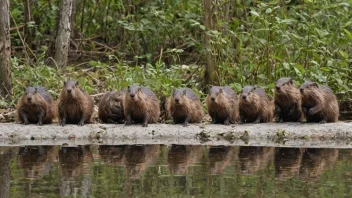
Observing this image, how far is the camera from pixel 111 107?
13.0 meters

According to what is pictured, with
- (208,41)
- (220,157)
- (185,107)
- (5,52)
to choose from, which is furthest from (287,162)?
(5,52)

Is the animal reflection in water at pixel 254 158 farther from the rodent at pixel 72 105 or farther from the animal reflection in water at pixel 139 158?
the rodent at pixel 72 105

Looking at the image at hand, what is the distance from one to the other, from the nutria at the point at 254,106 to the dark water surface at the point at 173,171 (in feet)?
4.85

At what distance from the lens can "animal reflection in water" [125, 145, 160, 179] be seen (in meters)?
9.63

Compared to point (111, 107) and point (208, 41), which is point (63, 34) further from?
point (111, 107)

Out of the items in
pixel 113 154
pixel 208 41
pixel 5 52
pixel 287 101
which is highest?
pixel 208 41

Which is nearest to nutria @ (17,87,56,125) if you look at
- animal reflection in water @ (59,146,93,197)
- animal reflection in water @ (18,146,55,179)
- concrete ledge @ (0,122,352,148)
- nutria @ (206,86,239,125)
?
concrete ledge @ (0,122,352,148)

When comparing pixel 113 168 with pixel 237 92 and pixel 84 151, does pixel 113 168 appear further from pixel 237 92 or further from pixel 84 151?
pixel 237 92

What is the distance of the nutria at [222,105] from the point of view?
1270 cm

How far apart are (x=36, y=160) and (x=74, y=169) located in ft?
2.63

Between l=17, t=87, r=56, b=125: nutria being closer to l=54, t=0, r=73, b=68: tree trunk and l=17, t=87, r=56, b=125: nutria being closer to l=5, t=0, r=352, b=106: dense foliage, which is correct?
l=5, t=0, r=352, b=106: dense foliage

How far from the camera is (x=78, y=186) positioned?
8.59 metres

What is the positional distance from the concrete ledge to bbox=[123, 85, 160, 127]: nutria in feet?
0.81

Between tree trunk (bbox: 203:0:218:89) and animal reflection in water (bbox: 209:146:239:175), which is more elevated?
tree trunk (bbox: 203:0:218:89)
